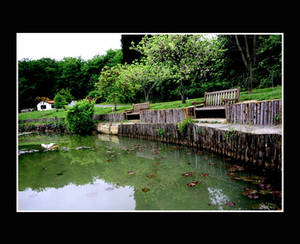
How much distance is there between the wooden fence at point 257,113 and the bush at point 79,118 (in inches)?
426

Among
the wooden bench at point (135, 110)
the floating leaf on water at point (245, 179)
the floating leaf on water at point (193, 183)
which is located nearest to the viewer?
the floating leaf on water at point (245, 179)

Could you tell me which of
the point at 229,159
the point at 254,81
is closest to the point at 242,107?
the point at 229,159

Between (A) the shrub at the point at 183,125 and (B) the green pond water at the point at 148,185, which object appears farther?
(A) the shrub at the point at 183,125

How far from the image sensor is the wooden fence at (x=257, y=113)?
4.84m

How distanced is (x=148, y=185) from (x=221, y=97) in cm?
618

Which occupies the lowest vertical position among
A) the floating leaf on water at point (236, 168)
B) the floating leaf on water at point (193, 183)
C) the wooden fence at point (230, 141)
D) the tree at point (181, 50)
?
the floating leaf on water at point (193, 183)

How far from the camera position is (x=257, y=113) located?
17.6ft

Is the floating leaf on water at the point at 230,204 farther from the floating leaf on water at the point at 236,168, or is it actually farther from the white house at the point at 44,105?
the white house at the point at 44,105

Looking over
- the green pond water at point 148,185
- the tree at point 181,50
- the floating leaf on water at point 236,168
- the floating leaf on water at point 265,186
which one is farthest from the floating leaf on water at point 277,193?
the tree at point 181,50

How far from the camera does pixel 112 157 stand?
6.67 meters

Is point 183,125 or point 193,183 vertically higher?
point 183,125

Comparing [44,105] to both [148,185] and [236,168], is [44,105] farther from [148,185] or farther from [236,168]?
[236,168]

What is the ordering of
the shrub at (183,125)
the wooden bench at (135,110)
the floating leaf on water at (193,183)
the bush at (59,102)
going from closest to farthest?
the floating leaf on water at (193,183) < the shrub at (183,125) < the wooden bench at (135,110) < the bush at (59,102)

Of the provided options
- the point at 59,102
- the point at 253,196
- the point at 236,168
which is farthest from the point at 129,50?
the point at 253,196
